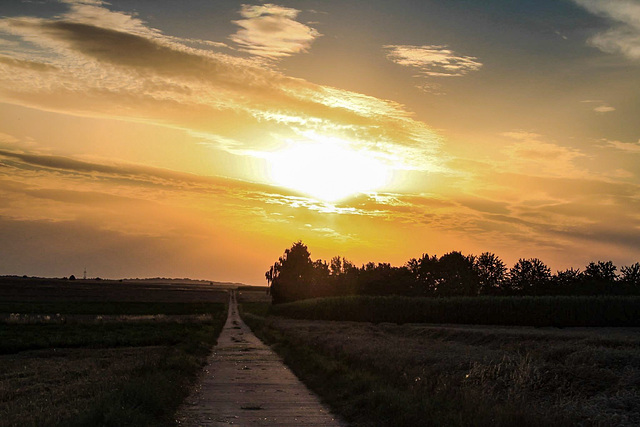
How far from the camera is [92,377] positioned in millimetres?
22328

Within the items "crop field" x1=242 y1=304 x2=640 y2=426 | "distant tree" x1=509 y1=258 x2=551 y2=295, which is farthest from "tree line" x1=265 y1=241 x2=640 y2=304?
"crop field" x1=242 y1=304 x2=640 y2=426

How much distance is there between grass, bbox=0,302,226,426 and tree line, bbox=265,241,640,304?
175 ft

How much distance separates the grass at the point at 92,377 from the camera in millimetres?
12734

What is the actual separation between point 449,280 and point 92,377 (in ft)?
281

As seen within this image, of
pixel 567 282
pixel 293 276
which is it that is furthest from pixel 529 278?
pixel 293 276

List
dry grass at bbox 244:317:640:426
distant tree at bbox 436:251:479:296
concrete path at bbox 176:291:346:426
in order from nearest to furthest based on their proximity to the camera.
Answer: dry grass at bbox 244:317:640:426
concrete path at bbox 176:291:346:426
distant tree at bbox 436:251:479:296

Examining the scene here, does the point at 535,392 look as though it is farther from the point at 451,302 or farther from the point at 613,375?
the point at 451,302

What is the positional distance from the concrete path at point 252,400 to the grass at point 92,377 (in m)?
0.58

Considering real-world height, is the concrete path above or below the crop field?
below

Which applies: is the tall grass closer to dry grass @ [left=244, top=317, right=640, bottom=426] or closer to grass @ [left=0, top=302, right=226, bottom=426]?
dry grass @ [left=244, top=317, right=640, bottom=426]

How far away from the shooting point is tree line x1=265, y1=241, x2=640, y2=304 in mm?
77375

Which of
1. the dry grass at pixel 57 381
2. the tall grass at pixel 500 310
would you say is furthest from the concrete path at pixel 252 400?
the tall grass at pixel 500 310

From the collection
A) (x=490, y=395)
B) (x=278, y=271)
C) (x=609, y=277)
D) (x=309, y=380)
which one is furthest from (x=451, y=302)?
(x=278, y=271)

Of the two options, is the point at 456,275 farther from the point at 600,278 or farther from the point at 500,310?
the point at 500,310
